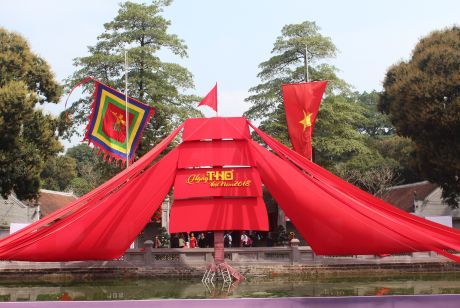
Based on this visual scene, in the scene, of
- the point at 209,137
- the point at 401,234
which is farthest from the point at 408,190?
the point at 401,234

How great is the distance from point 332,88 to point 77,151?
2341 inches

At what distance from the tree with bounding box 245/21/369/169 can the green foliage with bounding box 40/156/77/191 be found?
3094 centimetres

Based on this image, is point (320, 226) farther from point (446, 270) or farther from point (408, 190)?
point (408, 190)

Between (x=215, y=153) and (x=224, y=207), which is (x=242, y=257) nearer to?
(x=224, y=207)

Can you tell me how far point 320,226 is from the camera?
14.8m

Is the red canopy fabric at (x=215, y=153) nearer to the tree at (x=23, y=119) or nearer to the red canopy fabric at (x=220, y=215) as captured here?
the red canopy fabric at (x=220, y=215)

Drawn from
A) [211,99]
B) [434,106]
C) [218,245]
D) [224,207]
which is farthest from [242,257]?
[434,106]

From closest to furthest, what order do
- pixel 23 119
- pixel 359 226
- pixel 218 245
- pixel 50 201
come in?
pixel 359 226
pixel 218 245
pixel 23 119
pixel 50 201

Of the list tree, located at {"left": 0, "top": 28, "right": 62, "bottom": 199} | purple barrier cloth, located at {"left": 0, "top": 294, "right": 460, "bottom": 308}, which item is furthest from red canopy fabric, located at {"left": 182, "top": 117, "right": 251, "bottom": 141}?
tree, located at {"left": 0, "top": 28, "right": 62, "bottom": 199}

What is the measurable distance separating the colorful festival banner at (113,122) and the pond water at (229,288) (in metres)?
5.79

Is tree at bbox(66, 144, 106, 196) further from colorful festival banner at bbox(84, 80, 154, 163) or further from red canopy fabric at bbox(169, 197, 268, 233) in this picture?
red canopy fabric at bbox(169, 197, 268, 233)

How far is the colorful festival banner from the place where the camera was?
79.9 ft

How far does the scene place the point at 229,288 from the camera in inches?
778

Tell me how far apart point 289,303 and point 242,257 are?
52.9 ft
